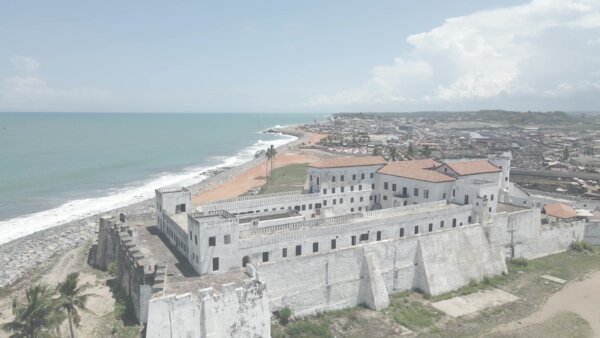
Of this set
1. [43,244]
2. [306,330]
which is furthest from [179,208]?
[43,244]

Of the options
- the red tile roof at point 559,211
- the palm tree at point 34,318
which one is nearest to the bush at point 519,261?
the red tile roof at point 559,211

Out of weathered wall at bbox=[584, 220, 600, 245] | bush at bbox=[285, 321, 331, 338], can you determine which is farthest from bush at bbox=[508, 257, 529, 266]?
bush at bbox=[285, 321, 331, 338]

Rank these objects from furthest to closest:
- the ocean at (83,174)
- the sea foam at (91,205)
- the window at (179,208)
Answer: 1. the ocean at (83,174)
2. the sea foam at (91,205)
3. the window at (179,208)

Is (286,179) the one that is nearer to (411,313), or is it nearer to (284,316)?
(411,313)

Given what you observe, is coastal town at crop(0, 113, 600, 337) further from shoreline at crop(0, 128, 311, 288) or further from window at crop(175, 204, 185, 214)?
shoreline at crop(0, 128, 311, 288)

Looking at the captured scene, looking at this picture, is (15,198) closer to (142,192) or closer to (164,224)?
(142,192)

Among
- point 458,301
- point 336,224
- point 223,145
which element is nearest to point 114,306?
point 336,224

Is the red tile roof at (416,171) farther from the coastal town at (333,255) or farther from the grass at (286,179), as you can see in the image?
the grass at (286,179)
